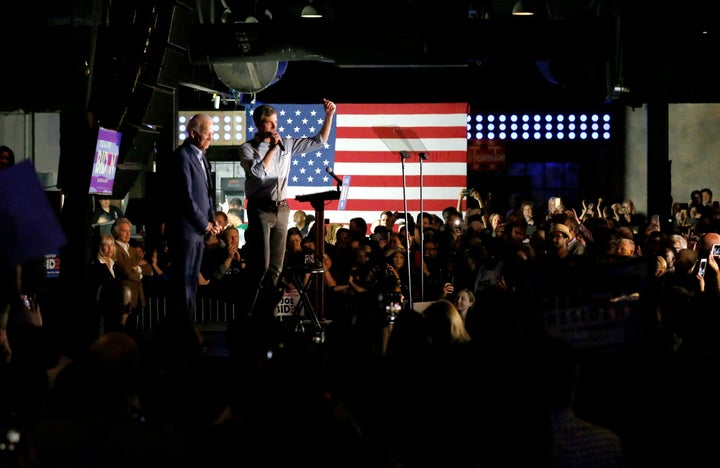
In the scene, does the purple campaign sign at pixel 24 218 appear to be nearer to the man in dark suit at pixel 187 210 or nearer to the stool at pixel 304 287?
the man in dark suit at pixel 187 210

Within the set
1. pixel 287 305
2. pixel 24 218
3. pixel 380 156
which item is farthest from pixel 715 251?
pixel 24 218

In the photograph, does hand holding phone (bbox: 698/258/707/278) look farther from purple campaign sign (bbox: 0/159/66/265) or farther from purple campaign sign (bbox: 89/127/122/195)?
purple campaign sign (bbox: 0/159/66/265)

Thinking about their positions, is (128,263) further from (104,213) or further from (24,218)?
(24,218)

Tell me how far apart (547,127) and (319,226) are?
15.2 meters

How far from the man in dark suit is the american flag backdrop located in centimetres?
806

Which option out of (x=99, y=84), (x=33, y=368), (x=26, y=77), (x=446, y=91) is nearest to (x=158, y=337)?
(x=33, y=368)

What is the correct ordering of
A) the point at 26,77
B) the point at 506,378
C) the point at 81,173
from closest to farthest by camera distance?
the point at 506,378, the point at 81,173, the point at 26,77

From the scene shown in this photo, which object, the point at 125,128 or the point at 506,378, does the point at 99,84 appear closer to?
the point at 125,128

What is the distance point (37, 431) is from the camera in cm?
351

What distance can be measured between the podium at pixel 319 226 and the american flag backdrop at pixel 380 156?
22.3 ft

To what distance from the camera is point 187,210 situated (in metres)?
7.97

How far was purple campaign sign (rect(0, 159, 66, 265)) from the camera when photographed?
5.34 meters

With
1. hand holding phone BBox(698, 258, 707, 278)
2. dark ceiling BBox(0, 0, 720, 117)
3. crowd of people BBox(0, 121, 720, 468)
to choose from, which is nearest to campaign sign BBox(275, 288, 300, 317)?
crowd of people BBox(0, 121, 720, 468)

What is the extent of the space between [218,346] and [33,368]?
10.3 ft
